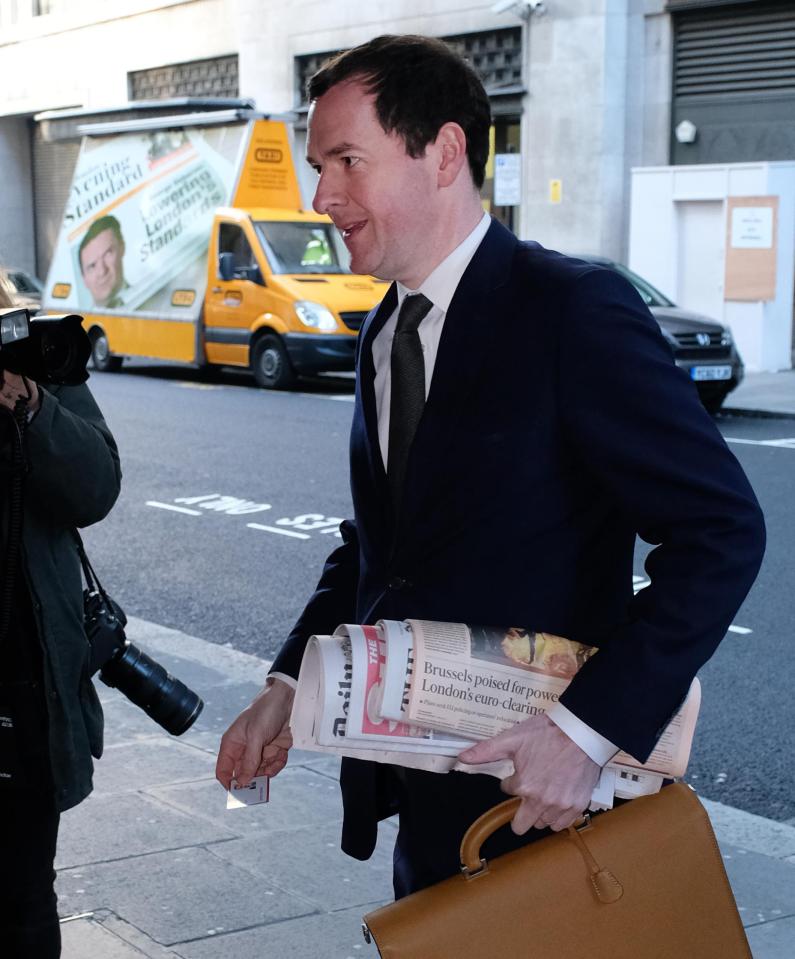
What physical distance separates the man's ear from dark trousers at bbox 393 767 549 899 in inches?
33.2

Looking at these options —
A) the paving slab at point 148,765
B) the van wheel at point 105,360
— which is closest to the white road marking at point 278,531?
the paving slab at point 148,765

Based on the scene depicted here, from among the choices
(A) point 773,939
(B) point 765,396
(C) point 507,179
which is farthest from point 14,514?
(C) point 507,179

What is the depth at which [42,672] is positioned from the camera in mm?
2742

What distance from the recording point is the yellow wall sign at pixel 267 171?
1800 cm

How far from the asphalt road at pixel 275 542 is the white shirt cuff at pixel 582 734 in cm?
309

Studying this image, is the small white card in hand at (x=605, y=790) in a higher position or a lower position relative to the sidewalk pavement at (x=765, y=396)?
higher

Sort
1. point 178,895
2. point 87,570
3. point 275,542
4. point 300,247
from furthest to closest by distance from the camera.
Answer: point 300,247 → point 275,542 → point 178,895 → point 87,570

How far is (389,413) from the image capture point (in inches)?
89.2

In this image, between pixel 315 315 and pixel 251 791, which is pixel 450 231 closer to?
pixel 251 791

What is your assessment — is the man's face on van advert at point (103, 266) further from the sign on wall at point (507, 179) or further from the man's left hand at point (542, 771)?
the man's left hand at point (542, 771)

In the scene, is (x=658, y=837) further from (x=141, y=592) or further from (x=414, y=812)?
(x=141, y=592)

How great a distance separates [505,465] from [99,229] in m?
18.7

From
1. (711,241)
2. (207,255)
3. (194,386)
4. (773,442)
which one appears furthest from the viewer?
(711,241)

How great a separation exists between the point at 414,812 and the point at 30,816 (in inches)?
35.2
